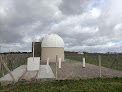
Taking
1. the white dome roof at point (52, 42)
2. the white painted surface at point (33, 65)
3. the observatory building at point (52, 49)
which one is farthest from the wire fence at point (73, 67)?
the white dome roof at point (52, 42)

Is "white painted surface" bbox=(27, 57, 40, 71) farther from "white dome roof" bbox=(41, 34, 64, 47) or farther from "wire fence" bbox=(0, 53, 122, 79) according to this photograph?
"white dome roof" bbox=(41, 34, 64, 47)

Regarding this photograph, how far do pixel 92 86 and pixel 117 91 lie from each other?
1.10 meters

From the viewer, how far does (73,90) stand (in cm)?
491

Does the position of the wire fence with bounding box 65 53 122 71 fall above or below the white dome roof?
below

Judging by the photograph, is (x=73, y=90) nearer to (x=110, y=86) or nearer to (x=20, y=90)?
(x=110, y=86)

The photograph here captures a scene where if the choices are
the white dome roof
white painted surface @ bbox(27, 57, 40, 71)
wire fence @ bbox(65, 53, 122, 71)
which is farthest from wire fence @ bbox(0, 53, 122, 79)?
the white dome roof

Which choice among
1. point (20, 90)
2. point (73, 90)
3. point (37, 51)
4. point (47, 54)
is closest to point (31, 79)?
point (20, 90)

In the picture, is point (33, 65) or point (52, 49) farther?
point (52, 49)

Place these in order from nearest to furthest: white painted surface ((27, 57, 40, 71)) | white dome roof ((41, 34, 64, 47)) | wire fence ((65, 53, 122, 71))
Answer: white painted surface ((27, 57, 40, 71)), wire fence ((65, 53, 122, 71)), white dome roof ((41, 34, 64, 47))

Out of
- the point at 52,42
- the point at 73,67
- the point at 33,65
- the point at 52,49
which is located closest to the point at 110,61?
the point at 52,49

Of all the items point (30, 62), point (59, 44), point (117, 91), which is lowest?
point (117, 91)

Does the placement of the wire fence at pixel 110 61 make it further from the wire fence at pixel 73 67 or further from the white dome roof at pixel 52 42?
the white dome roof at pixel 52 42

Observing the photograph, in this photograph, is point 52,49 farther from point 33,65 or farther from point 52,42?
point 33,65

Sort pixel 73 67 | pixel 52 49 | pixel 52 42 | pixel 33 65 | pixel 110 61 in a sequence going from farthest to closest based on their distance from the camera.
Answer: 1. pixel 110 61
2. pixel 52 42
3. pixel 52 49
4. pixel 73 67
5. pixel 33 65
